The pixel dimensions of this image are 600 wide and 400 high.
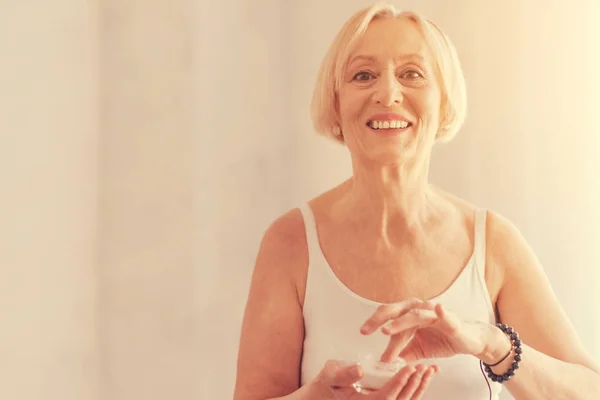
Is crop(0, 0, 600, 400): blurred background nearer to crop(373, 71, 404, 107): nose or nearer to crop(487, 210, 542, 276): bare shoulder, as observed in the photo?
crop(487, 210, 542, 276): bare shoulder

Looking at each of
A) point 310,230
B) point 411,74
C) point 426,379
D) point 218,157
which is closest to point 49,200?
point 218,157

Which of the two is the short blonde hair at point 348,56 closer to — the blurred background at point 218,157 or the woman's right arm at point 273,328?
the woman's right arm at point 273,328

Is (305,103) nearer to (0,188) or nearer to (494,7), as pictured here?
(494,7)

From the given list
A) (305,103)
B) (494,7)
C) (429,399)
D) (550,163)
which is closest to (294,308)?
(429,399)

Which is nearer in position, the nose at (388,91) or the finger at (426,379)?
the finger at (426,379)

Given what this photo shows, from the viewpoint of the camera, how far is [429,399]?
49.2 inches

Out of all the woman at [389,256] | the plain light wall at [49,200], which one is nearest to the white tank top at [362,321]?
the woman at [389,256]

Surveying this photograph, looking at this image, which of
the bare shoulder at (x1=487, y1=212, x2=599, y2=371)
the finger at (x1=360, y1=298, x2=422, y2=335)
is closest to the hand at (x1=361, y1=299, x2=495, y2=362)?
the finger at (x1=360, y1=298, x2=422, y2=335)

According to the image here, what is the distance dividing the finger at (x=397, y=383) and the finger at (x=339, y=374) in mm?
47

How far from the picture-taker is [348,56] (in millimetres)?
1309

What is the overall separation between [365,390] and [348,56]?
21.8 inches

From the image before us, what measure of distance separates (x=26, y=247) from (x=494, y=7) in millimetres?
1115

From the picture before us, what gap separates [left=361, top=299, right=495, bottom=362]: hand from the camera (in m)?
1.06

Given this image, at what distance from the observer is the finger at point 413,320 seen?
1.06 meters
